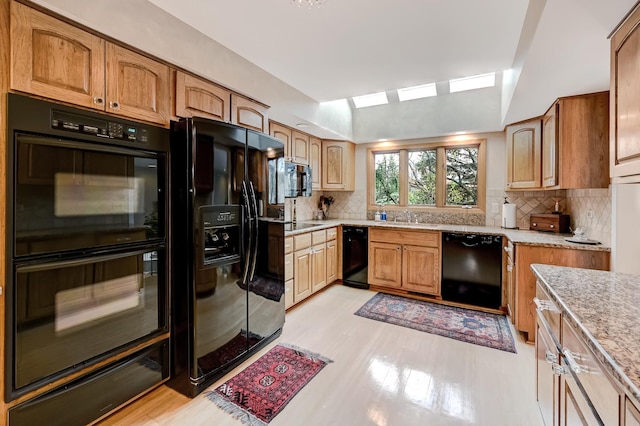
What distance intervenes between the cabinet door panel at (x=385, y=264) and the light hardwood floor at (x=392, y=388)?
1059mm

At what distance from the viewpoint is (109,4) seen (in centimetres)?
152

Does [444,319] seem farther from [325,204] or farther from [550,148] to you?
[325,204]

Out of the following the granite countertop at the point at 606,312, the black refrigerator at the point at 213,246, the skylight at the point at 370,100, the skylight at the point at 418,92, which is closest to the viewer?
the granite countertop at the point at 606,312

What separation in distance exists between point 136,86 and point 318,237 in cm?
249

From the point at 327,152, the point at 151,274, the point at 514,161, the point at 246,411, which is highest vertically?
the point at 327,152

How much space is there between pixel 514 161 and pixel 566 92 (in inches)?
45.3

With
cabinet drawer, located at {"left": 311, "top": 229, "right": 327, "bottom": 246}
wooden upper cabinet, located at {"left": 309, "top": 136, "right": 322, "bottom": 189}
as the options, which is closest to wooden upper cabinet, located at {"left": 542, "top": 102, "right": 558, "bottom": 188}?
cabinet drawer, located at {"left": 311, "top": 229, "right": 327, "bottom": 246}

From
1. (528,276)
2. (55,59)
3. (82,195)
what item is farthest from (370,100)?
(82,195)

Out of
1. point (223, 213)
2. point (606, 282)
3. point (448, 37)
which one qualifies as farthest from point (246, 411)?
point (448, 37)

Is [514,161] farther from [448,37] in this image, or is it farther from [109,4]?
[109,4]

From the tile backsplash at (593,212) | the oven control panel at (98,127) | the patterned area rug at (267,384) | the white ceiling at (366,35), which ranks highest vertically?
the white ceiling at (366,35)

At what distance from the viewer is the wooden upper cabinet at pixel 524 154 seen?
308 cm

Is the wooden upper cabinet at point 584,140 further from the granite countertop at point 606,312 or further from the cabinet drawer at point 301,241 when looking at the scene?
the cabinet drawer at point 301,241

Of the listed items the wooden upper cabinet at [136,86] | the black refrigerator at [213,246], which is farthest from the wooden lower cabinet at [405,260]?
the wooden upper cabinet at [136,86]
